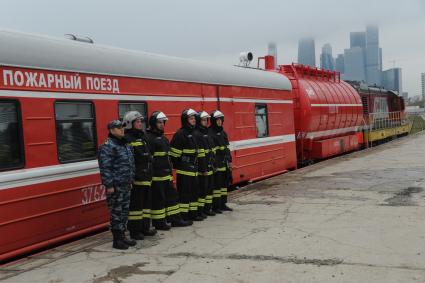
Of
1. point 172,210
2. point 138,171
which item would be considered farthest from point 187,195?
point 138,171

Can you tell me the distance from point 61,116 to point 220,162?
300cm

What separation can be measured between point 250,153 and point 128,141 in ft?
17.5

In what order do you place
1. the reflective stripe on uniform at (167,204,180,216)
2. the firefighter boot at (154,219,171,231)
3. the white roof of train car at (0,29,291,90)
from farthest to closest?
the reflective stripe on uniform at (167,204,180,216), the firefighter boot at (154,219,171,231), the white roof of train car at (0,29,291,90)

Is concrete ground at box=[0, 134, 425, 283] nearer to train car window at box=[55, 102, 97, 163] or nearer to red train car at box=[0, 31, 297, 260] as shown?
red train car at box=[0, 31, 297, 260]

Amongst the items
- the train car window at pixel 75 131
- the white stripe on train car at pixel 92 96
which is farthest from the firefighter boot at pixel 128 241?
the white stripe on train car at pixel 92 96

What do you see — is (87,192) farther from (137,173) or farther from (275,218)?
(275,218)

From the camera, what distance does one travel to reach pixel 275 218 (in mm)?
7930

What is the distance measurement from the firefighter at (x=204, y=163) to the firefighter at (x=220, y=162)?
8.3 inches

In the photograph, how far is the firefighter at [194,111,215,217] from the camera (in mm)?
7992

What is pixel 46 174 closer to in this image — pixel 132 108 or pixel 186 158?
pixel 132 108

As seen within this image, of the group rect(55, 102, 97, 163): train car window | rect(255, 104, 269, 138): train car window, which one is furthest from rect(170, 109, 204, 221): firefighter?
rect(255, 104, 269, 138): train car window

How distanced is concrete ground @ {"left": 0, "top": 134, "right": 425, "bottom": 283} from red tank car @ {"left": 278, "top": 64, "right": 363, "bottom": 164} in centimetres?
604

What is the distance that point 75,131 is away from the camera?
6801mm

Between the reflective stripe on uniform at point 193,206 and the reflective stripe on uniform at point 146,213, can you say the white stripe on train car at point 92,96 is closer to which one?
the reflective stripe on uniform at point 146,213
